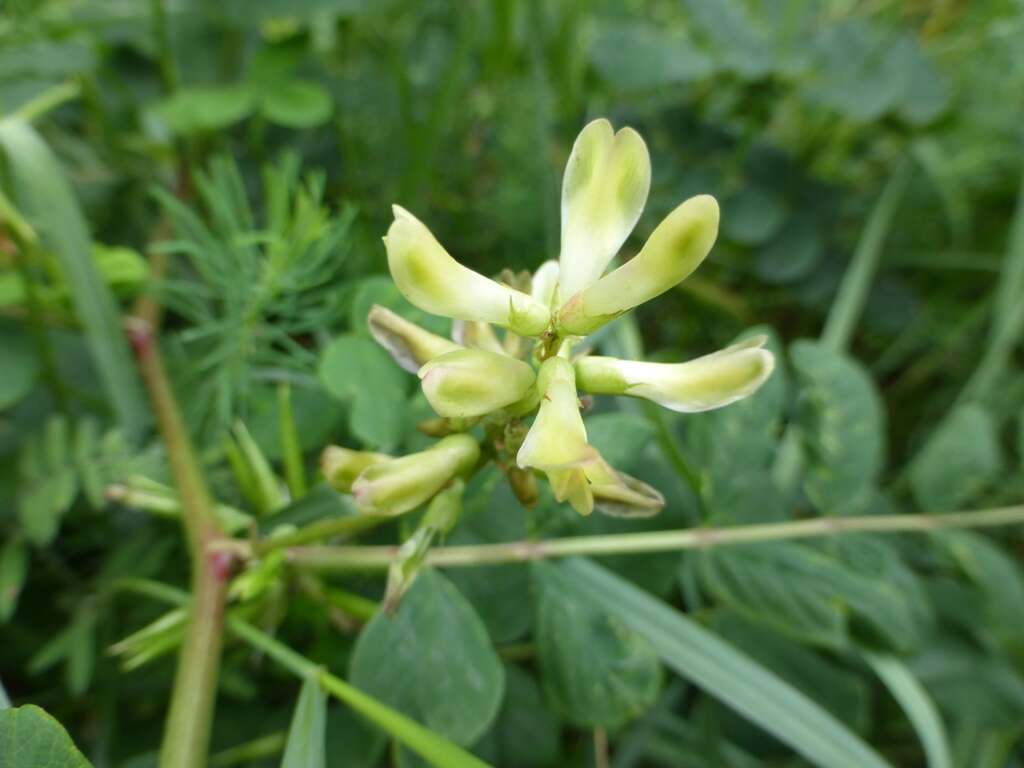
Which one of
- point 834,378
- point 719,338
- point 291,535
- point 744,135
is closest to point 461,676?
point 291,535

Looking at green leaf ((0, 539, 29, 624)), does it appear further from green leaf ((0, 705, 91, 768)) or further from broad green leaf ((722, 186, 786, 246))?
broad green leaf ((722, 186, 786, 246))

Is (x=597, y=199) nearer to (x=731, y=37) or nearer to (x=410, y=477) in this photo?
(x=410, y=477)

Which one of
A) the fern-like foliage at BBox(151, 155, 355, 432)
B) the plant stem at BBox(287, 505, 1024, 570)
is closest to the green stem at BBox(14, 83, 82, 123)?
the fern-like foliage at BBox(151, 155, 355, 432)

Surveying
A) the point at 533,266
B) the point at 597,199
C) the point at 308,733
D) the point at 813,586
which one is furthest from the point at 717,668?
the point at 533,266

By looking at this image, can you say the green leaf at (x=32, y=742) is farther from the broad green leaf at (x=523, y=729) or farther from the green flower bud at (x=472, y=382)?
the broad green leaf at (x=523, y=729)

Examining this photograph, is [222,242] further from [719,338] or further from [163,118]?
[719,338]

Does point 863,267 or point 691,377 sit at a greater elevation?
point 691,377
